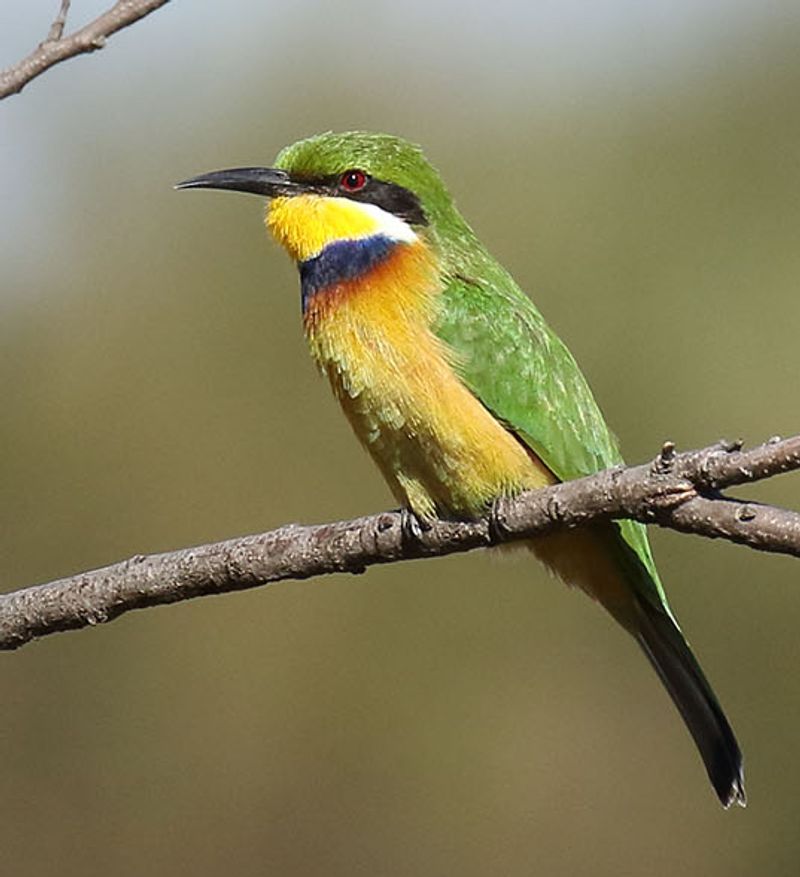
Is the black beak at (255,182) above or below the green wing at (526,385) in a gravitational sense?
above

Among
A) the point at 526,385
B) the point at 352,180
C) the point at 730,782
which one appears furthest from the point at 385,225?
the point at 730,782

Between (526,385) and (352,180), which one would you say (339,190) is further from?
(526,385)

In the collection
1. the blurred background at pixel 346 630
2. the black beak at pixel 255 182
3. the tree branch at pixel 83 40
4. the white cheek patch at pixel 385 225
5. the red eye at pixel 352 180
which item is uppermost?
the tree branch at pixel 83 40

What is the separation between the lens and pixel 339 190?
12.0 feet

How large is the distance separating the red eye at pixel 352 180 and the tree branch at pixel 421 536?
33.3 inches

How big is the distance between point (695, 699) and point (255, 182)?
1494 mm

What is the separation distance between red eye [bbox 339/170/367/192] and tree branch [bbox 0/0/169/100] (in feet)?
4.05

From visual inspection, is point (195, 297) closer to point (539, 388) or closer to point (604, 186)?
point (604, 186)

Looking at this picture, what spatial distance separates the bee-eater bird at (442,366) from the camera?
333cm

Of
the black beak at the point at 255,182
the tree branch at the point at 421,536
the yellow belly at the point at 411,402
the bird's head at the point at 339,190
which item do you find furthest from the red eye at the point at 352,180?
the tree branch at the point at 421,536

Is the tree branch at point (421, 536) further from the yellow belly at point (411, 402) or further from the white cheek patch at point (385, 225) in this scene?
the white cheek patch at point (385, 225)

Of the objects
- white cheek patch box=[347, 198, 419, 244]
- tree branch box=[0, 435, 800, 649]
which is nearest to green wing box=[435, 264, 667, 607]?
white cheek patch box=[347, 198, 419, 244]

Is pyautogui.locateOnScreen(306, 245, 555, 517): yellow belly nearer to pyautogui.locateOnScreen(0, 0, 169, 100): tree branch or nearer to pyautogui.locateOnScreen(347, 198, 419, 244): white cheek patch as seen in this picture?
pyautogui.locateOnScreen(347, 198, 419, 244): white cheek patch

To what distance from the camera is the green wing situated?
3.45 m
